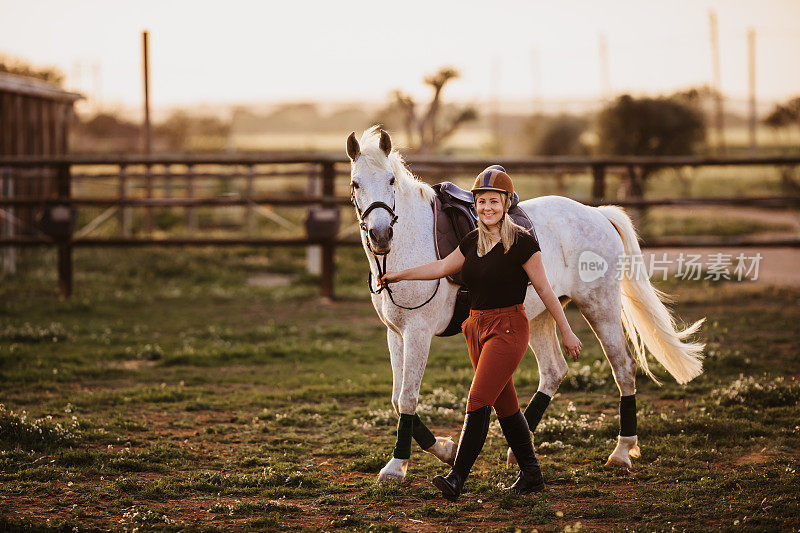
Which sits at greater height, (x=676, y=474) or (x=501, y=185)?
(x=501, y=185)

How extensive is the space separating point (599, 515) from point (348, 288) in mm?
8998

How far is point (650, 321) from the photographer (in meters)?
5.82

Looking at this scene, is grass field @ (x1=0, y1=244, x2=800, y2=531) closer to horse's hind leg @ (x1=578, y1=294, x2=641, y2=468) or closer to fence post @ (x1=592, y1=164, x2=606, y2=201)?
horse's hind leg @ (x1=578, y1=294, x2=641, y2=468)

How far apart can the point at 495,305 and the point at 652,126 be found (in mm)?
18355

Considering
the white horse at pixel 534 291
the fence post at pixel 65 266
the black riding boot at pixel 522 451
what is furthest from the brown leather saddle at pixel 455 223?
the fence post at pixel 65 266

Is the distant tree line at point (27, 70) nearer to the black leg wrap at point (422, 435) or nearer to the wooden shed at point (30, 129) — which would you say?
the wooden shed at point (30, 129)

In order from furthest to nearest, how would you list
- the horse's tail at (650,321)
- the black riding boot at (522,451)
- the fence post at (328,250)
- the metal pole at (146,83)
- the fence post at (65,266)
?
the metal pole at (146,83), the fence post at (65,266), the fence post at (328,250), the horse's tail at (650,321), the black riding boot at (522,451)

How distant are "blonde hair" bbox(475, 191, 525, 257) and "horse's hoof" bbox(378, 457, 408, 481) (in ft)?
4.89

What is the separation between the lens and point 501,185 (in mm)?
4383

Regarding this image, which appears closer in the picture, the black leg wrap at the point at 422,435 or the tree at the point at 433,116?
the black leg wrap at the point at 422,435

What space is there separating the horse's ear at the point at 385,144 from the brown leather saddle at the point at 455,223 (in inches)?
20.6

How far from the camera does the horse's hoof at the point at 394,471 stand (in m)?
4.92

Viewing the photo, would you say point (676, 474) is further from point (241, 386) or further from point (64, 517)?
point (241, 386)

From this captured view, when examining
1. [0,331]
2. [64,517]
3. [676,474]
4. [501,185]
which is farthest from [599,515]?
[0,331]
